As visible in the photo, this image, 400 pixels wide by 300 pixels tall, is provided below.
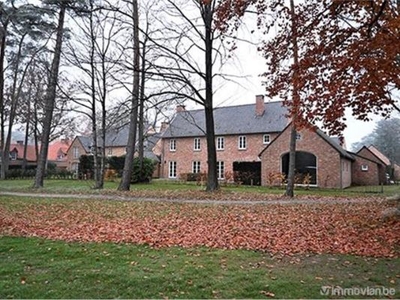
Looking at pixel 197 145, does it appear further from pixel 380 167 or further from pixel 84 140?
pixel 84 140

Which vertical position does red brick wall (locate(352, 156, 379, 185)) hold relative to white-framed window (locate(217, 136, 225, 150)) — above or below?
below

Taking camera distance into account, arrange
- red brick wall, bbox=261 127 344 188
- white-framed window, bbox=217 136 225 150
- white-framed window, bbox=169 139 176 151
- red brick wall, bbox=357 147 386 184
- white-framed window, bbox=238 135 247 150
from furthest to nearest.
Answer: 1. white-framed window, bbox=169 139 176 151
2. white-framed window, bbox=217 136 225 150
3. white-framed window, bbox=238 135 247 150
4. red brick wall, bbox=357 147 386 184
5. red brick wall, bbox=261 127 344 188

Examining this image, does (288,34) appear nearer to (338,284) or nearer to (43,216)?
(338,284)

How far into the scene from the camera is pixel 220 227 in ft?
28.7

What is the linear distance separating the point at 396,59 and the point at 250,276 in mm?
6552

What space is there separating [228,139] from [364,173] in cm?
1328

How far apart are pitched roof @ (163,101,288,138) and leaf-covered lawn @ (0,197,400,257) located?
21418 millimetres

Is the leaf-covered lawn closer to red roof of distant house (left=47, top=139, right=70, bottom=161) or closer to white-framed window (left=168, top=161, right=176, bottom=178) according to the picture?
white-framed window (left=168, top=161, right=176, bottom=178)

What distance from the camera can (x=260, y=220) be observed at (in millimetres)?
9734

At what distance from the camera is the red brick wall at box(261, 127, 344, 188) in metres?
27.6

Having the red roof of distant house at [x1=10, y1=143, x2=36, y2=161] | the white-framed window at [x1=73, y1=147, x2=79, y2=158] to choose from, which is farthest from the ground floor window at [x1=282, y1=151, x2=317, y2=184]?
the red roof of distant house at [x1=10, y1=143, x2=36, y2=161]

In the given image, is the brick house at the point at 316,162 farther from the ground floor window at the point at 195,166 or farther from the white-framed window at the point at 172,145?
the white-framed window at the point at 172,145

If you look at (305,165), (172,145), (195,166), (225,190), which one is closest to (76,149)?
(172,145)

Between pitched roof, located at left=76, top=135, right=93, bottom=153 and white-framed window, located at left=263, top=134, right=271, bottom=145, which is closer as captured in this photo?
white-framed window, located at left=263, top=134, right=271, bottom=145
